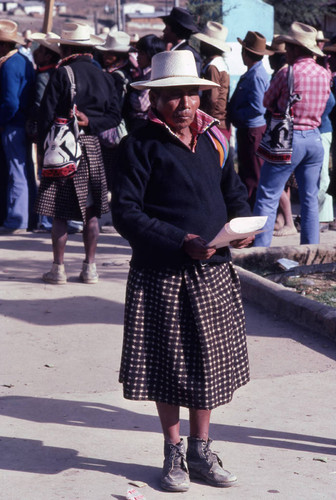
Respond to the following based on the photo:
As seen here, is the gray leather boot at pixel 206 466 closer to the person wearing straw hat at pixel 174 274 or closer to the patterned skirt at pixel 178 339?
the person wearing straw hat at pixel 174 274

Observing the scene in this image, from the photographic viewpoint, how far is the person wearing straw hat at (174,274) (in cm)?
375

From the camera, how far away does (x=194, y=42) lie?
18.8m

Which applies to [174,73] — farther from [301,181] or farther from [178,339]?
[301,181]

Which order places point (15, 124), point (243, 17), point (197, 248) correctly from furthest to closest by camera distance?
point (243, 17) < point (15, 124) < point (197, 248)

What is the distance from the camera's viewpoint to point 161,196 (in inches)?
150

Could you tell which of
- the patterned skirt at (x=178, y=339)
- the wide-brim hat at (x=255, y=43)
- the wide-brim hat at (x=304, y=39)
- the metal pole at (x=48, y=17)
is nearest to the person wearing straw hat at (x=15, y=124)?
the wide-brim hat at (x=255, y=43)

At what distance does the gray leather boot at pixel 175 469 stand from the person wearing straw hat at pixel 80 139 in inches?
139

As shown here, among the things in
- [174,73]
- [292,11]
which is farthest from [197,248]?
[292,11]

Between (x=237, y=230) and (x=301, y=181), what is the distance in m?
4.80

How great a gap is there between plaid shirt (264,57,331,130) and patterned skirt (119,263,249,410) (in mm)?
4034

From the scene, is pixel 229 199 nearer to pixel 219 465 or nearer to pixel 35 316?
pixel 219 465

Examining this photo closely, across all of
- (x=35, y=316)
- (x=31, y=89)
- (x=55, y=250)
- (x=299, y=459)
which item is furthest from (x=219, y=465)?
(x=31, y=89)

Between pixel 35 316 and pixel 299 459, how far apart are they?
2.94 metres

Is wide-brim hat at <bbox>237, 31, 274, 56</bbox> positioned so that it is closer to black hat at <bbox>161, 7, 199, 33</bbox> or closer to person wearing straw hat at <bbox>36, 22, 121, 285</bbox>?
black hat at <bbox>161, 7, 199, 33</bbox>
